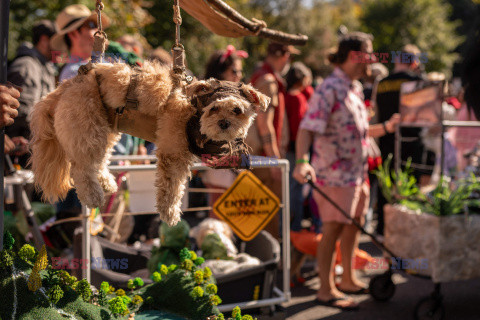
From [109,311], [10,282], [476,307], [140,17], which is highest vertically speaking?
[140,17]

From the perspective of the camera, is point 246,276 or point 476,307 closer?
point 246,276

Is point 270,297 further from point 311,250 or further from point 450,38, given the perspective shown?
point 450,38

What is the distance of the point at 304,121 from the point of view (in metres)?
3.75

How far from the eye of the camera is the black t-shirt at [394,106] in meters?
5.45

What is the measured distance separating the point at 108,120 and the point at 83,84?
10 centimetres

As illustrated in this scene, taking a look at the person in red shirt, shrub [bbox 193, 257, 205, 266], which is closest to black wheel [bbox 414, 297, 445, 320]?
the person in red shirt

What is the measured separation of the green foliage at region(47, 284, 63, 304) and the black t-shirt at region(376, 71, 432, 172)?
188 inches

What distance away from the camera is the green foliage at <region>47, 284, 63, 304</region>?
1.27 metres

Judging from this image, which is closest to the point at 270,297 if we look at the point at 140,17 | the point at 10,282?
the point at 10,282

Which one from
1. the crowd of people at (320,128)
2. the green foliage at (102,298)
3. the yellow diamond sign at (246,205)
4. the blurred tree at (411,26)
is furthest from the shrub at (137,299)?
the blurred tree at (411,26)

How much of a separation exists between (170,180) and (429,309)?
3.09 m

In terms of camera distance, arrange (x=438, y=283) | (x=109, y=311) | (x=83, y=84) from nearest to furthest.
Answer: (x=83, y=84), (x=109, y=311), (x=438, y=283)

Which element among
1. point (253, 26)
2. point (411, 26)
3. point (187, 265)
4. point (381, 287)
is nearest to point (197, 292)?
point (187, 265)

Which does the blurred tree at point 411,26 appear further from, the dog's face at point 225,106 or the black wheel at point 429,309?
the dog's face at point 225,106
